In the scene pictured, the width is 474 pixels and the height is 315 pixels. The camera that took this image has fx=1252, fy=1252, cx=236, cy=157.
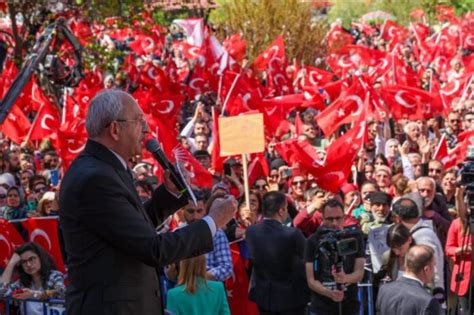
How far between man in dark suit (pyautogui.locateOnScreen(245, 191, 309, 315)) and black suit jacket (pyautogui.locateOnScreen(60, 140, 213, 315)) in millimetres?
4865

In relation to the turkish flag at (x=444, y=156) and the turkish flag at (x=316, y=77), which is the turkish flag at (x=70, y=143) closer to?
the turkish flag at (x=444, y=156)

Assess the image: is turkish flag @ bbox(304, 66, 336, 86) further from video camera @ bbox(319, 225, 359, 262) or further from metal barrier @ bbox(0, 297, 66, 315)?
metal barrier @ bbox(0, 297, 66, 315)

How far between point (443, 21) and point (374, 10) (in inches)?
471

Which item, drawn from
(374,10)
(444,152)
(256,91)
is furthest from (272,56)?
(374,10)

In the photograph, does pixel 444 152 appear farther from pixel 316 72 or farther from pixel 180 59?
pixel 180 59

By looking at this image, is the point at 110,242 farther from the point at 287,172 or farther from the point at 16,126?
the point at 16,126

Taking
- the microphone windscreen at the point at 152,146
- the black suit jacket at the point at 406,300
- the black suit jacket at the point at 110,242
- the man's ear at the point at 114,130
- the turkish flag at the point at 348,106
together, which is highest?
the man's ear at the point at 114,130

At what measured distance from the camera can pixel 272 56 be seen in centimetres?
2583

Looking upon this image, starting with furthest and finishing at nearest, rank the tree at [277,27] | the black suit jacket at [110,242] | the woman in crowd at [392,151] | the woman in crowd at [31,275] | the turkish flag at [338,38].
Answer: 1. the turkish flag at [338,38]
2. the tree at [277,27]
3. the woman in crowd at [392,151]
4. the woman in crowd at [31,275]
5. the black suit jacket at [110,242]

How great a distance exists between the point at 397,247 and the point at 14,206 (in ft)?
15.1

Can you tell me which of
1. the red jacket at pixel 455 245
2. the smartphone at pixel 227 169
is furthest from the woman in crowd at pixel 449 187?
the smartphone at pixel 227 169

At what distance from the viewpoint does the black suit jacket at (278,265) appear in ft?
32.2

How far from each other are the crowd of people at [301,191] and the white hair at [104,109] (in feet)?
2.26

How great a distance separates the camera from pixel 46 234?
10.3 metres
